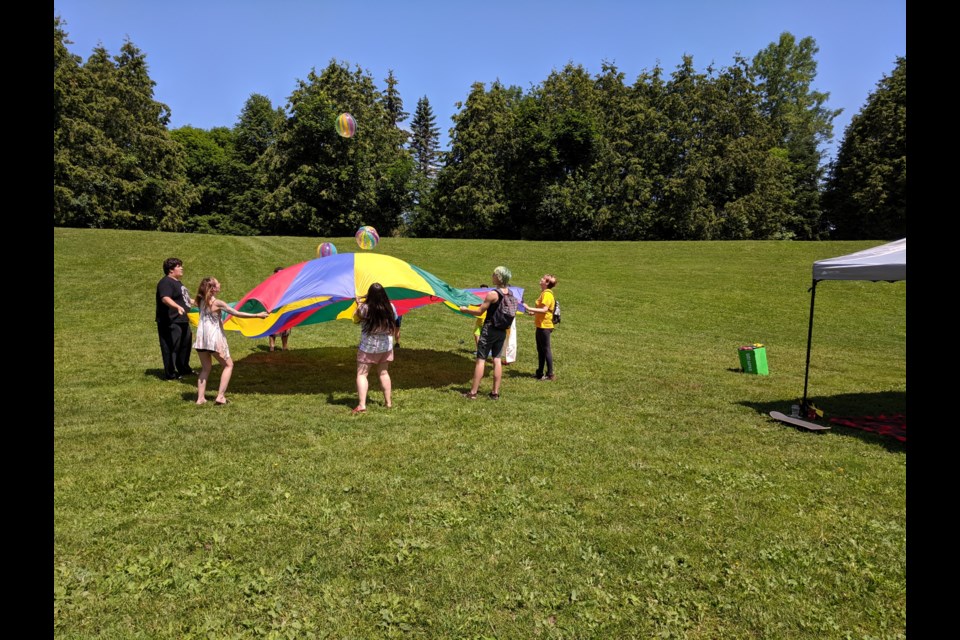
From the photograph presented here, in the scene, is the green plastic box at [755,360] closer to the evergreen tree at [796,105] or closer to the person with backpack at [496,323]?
the person with backpack at [496,323]

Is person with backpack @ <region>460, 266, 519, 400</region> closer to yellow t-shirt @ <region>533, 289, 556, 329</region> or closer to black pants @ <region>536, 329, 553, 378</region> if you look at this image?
yellow t-shirt @ <region>533, 289, 556, 329</region>

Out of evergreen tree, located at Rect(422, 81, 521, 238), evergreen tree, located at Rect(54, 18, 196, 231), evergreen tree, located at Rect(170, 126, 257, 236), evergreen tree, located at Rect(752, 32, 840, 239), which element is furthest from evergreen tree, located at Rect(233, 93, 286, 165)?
evergreen tree, located at Rect(752, 32, 840, 239)

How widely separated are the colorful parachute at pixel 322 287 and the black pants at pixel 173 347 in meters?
1.46

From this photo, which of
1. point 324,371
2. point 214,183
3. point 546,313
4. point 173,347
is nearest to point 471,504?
point 546,313

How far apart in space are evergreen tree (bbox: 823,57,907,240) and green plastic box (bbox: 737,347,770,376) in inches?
1527

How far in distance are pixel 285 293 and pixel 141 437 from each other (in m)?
2.82

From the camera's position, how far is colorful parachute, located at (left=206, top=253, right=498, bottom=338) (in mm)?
8914

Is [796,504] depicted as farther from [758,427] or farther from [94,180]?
[94,180]

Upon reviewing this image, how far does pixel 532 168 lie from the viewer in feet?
159

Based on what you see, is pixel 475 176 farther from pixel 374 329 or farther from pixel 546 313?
pixel 374 329

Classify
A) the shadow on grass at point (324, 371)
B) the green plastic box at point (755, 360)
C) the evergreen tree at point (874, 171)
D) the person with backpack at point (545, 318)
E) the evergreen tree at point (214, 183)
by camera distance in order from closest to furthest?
1. the shadow on grass at point (324, 371)
2. the person with backpack at point (545, 318)
3. the green plastic box at point (755, 360)
4. the evergreen tree at point (874, 171)
5. the evergreen tree at point (214, 183)

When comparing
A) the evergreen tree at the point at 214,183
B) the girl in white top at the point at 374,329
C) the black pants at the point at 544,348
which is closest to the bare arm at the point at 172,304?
the girl in white top at the point at 374,329

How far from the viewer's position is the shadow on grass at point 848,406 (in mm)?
8125
